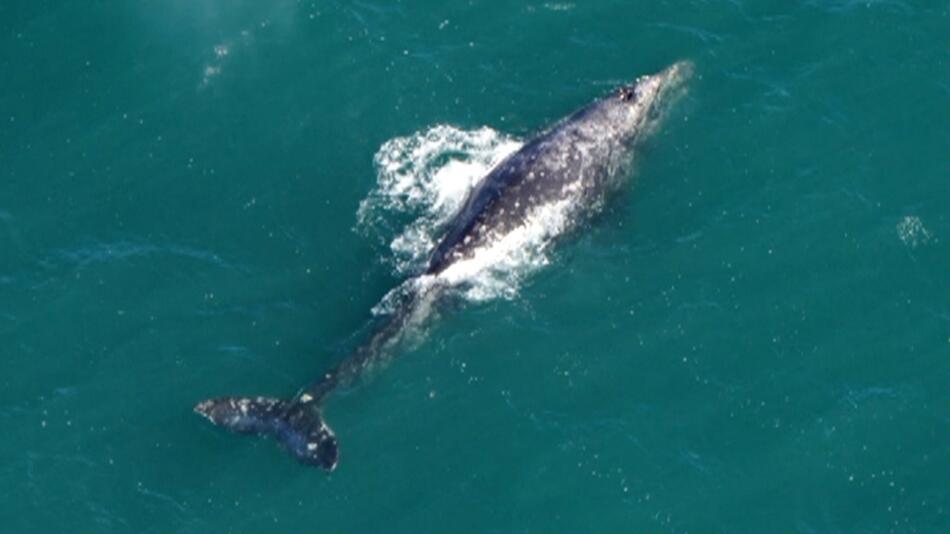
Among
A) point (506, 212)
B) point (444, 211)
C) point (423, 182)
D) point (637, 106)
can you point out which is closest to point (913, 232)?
point (637, 106)

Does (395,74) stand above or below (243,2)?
below

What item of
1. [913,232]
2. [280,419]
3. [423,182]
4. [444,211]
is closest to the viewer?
[280,419]

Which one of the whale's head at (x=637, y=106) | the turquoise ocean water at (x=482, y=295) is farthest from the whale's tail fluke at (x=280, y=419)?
the whale's head at (x=637, y=106)

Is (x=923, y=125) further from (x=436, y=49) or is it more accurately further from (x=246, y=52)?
(x=246, y=52)

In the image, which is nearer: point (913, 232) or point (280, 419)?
point (280, 419)

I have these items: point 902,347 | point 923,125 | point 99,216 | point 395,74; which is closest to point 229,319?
point 99,216

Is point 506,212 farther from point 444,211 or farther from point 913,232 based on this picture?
point 913,232
